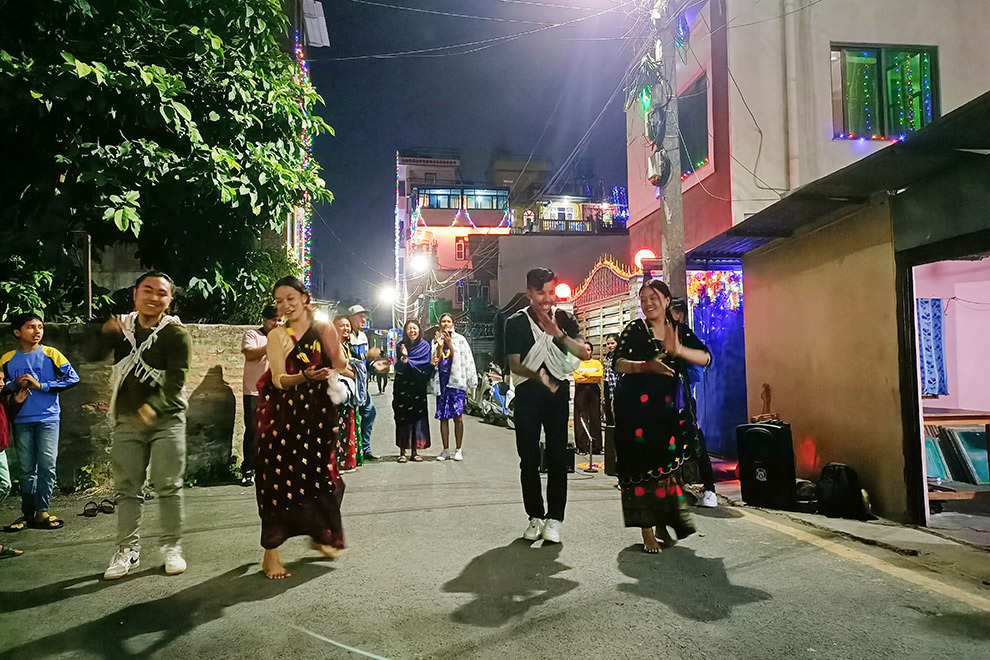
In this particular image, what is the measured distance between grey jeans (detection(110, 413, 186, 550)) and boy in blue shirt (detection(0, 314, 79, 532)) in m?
1.83

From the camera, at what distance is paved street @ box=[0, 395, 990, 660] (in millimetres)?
2957

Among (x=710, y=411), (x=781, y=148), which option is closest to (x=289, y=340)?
(x=710, y=411)

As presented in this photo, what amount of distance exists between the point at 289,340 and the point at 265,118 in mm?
4667

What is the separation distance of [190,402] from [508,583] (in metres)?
5.28

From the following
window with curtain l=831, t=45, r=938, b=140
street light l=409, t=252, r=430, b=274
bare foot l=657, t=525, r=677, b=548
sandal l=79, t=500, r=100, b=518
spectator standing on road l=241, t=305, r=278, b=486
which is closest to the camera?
bare foot l=657, t=525, r=677, b=548

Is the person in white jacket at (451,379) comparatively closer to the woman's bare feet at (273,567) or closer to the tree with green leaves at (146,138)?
the tree with green leaves at (146,138)

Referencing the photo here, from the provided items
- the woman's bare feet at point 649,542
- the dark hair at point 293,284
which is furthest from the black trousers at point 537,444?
the dark hair at point 293,284

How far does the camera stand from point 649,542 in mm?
4523

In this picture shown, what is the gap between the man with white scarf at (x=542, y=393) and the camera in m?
4.77

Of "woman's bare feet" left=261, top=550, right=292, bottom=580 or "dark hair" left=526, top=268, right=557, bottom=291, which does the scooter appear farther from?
"woman's bare feet" left=261, top=550, right=292, bottom=580

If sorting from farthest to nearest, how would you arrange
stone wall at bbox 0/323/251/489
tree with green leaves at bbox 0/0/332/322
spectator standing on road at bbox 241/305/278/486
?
spectator standing on road at bbox 241/305/278/486 < stone wall at bbox 0/323/251/489 < tree with green leaves at bbox 0/0/332/322

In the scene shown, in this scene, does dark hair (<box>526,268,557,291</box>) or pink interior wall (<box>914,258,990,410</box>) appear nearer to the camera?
dark hair (<box>526,268,557,291</box>)

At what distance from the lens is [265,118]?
766cm

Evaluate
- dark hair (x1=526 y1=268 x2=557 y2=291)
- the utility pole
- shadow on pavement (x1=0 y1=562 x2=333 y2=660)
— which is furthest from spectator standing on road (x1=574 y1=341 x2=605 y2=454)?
shadow on pavement (x1=0 y1=562 x2=333 y2=660)
